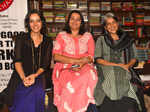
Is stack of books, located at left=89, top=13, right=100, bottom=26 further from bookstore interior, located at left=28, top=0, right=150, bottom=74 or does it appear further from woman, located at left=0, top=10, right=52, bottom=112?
woman, located at left=0, top=10, right=52, bottom=112

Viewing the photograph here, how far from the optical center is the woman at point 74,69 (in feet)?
5.82

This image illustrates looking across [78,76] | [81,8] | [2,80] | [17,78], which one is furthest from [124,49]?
[81,8]

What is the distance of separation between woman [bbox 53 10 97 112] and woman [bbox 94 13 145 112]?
0.10 metres

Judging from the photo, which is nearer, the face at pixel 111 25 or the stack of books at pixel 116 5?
the face at pixel 111 25

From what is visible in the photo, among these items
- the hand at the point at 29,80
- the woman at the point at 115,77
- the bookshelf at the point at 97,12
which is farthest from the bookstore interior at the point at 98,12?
the hand at the point at 29,80

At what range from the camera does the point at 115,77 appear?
1.83 metres

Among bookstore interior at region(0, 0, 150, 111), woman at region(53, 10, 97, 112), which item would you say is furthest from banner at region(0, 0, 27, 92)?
bookstore interior at region(0, 0, 150, 111)

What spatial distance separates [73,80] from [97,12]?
305cm

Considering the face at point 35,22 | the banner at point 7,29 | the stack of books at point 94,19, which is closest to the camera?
the face at point 35,22

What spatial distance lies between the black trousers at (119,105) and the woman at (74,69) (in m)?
0.15

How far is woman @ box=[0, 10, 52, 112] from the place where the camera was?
5.71 feet

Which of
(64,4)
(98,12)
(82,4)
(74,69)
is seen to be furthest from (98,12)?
(74,69)

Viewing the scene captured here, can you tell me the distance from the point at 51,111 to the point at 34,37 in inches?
35.2

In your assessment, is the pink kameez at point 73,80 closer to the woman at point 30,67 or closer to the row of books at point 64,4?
the woman at point 30,67
